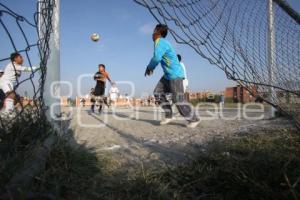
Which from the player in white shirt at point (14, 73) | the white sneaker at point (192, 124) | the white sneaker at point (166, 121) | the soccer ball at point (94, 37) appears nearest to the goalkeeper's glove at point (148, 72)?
the white sneaker at point (166, 121)

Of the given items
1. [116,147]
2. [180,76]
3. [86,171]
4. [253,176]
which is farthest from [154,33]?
[253,176]

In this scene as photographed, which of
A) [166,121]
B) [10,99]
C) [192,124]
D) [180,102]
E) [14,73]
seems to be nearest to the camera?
[14,73]

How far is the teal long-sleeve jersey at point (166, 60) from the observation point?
5250 millimetres

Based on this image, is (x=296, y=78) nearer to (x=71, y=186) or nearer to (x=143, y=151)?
(x=143, y=151)

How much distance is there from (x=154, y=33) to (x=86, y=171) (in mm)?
Answer: 3841

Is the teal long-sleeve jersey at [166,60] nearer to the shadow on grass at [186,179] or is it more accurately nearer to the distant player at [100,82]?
the shadow on grass at [186,179]

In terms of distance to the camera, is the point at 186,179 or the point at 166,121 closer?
the point at 186,179

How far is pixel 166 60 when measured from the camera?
5457 mm

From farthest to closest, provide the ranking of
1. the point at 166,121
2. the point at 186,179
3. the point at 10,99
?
the point at 166,121 → the point at 10,99 → the point at 186,179

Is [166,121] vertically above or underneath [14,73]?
underneath

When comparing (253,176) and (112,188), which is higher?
(253,176)

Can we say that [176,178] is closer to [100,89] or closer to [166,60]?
[166,60]

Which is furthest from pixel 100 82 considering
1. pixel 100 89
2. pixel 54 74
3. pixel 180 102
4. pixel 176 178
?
pixel 176 178

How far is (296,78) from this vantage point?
295 centimetres
